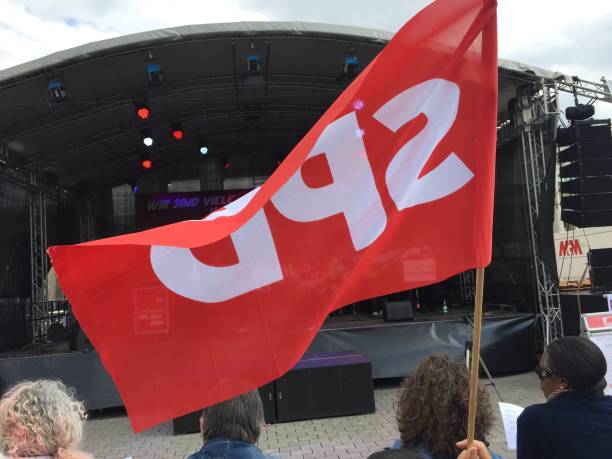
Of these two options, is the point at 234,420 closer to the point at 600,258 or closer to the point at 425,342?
the point at 425,342

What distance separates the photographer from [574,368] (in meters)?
1.95

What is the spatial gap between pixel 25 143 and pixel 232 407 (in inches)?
417

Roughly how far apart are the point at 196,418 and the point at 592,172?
6.57m

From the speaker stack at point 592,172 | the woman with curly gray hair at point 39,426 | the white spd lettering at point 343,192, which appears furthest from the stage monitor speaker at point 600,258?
the woman with curly gray hair at point 39,426

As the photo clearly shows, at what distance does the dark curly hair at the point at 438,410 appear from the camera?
6.17 ft

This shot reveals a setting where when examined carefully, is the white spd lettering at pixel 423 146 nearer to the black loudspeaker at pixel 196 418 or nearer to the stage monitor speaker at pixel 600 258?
the black loudspeaker at pixel 196 418

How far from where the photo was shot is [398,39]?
2475 mm

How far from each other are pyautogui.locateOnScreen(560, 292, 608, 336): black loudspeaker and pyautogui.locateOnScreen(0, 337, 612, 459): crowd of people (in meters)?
6.36

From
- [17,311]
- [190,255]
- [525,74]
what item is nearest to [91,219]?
[17,311]

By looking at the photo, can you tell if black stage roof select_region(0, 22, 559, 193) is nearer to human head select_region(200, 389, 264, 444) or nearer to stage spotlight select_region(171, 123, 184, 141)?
stage spotlight select_region(171, 123, 184, 141)

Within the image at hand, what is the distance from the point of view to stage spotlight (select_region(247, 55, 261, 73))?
28.4ft

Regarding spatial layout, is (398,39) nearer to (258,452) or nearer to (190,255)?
(190,255)

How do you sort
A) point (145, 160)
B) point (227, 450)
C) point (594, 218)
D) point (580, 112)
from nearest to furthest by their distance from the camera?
point (227, 450) → point (594, 218) → point (580, 112) → point (145, 160)

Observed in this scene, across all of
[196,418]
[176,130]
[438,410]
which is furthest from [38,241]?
[438,410]
